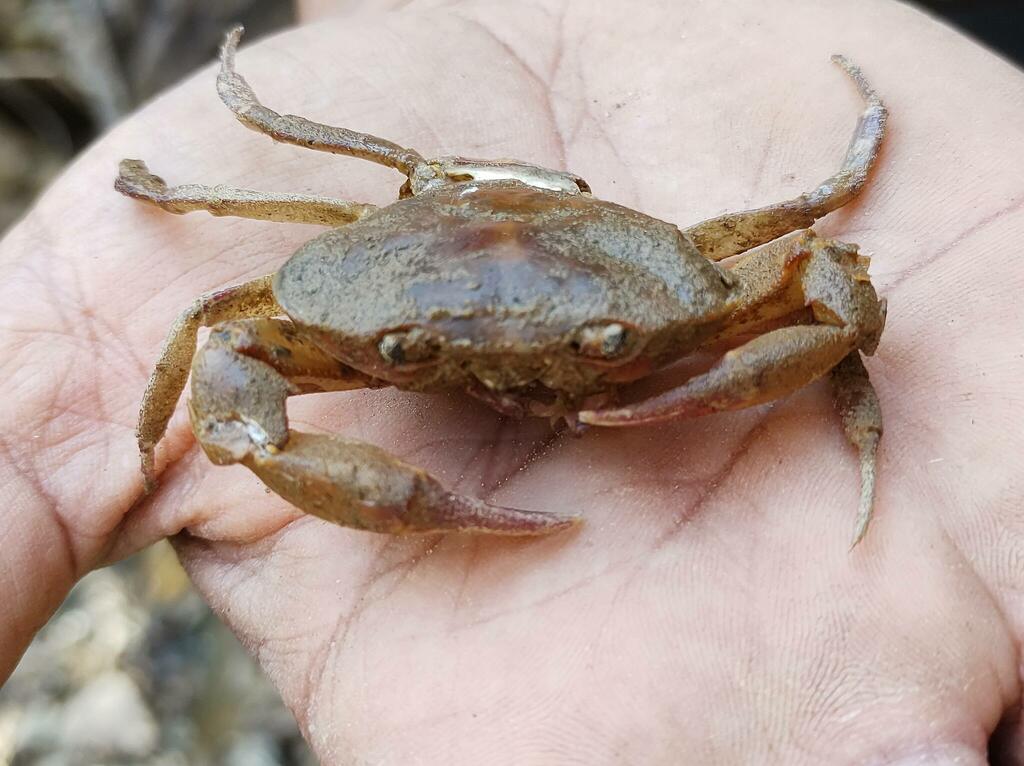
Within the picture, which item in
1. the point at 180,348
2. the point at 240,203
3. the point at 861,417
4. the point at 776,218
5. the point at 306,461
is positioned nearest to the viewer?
the point at 306,461

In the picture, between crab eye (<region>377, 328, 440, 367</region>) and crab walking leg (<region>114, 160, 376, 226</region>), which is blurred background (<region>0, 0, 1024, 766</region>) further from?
crab eye (<region>377, 328, 440, 367</region>)

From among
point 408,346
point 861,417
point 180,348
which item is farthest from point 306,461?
point 861,417

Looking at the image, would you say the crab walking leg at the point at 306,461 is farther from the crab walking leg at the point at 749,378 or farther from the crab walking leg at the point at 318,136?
the crab walking leg at the point at 318,136

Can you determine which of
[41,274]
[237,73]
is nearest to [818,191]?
[237,73]

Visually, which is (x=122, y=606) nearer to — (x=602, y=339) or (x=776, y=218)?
(x=602, y=339)

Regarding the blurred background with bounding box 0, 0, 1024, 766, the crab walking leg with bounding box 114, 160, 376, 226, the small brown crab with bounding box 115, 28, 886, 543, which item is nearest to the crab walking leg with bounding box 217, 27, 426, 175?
the crab walking leg with bounding box 114, 160, 376, 226

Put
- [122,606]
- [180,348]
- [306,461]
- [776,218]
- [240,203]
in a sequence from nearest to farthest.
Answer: [306,461] → [180,348] → [776,218] → [240,203] → [122,606]
